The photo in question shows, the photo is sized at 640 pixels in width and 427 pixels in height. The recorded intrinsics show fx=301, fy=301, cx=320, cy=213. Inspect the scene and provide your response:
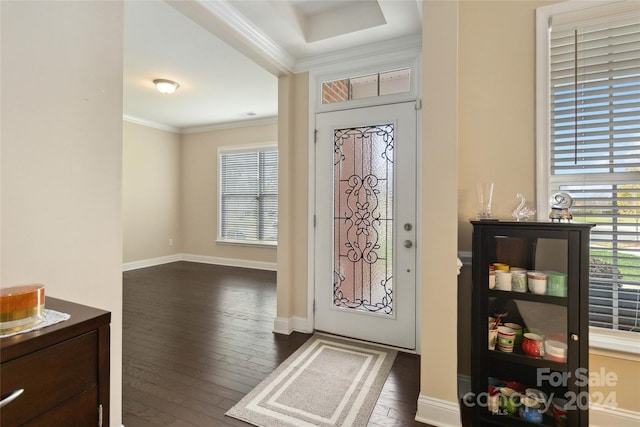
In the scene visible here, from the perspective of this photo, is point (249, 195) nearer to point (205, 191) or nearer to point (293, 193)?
point (205, 191)

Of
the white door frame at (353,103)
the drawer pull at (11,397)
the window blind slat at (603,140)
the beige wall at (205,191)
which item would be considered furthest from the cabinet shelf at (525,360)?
the beige wall at (205,191)

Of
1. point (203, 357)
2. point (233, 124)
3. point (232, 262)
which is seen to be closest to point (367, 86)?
point (203, 357)

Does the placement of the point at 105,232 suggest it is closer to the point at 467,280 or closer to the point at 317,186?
the point at 317,186

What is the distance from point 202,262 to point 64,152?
5.39m

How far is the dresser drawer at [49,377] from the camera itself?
0.76 meters

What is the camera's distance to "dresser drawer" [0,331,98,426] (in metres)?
0.76

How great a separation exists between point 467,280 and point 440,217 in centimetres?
62

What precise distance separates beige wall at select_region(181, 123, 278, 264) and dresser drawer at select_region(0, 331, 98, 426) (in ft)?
16.2

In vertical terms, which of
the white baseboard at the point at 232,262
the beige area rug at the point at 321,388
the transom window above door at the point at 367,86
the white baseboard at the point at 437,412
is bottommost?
the beige area rug at the point at 321,388

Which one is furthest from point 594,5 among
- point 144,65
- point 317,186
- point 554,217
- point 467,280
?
point 144,65

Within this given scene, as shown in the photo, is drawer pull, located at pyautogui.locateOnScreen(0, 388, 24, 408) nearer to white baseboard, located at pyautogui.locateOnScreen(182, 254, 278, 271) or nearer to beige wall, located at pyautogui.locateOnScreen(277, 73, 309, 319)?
beige wall, located at pyautogui.locateOnScreen(277, 73, 309, 319)

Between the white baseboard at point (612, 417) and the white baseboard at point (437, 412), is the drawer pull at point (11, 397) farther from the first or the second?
the white baseboard at point (612, 417)

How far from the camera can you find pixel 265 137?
5.83 m

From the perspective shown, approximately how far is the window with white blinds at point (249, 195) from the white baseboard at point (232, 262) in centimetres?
41
